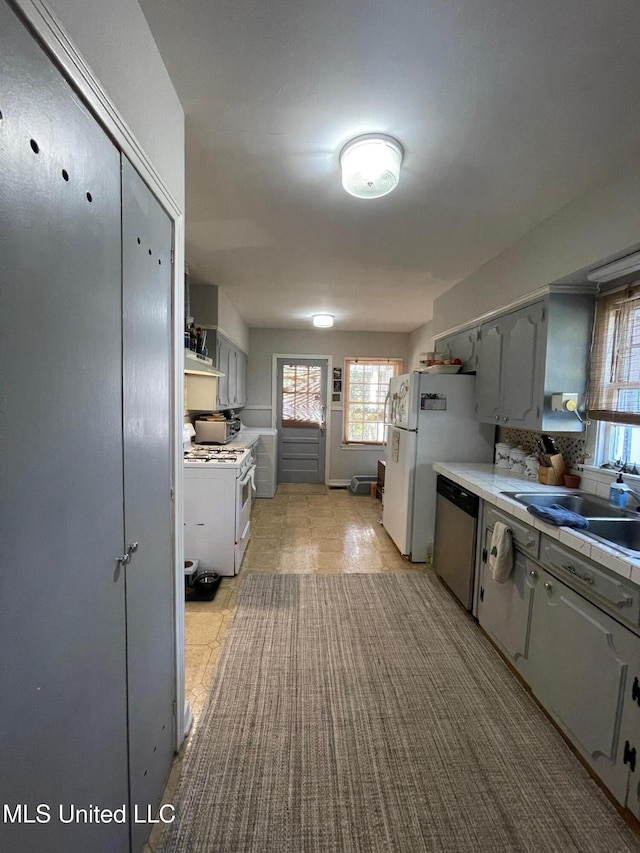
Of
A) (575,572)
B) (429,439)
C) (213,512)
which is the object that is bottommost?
(213,512)

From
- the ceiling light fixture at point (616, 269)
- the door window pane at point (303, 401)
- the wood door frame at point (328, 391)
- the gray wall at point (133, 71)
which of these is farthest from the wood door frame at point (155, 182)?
the door window pane at point (303, 401)

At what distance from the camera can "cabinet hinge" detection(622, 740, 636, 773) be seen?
1.22 m

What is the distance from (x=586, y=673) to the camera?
1427 mm

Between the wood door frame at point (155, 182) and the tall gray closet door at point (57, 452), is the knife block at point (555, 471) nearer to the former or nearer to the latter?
the wood door frame at point (155, 182)

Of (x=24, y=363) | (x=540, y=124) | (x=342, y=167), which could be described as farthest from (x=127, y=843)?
(x=540, y=124)

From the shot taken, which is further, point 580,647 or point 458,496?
point 458,496

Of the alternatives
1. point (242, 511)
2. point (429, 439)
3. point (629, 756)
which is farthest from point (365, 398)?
point (629, 756)

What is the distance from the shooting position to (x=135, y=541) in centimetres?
102

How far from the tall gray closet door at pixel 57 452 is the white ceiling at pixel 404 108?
2.16ft

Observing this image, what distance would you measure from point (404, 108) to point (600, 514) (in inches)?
82.5

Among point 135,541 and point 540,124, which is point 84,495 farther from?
point 540,124

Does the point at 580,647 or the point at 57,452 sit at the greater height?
the point at 57,452

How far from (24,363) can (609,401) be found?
2537 mm

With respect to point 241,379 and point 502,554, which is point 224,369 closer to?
point 241,379
